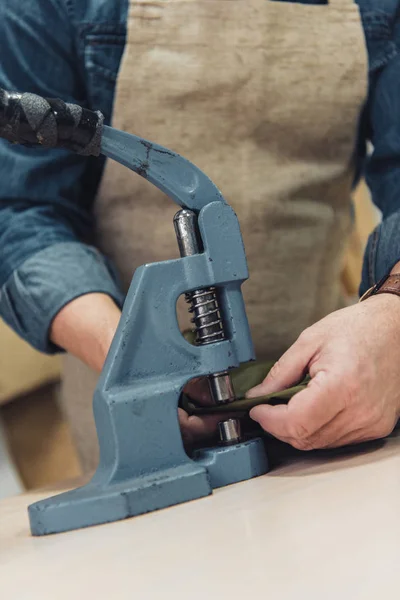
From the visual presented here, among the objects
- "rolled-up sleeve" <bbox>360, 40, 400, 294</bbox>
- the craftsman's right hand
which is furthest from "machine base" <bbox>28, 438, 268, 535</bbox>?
"rolled-up sleeve" <bbox>360, 40, 400, 294</bbox>

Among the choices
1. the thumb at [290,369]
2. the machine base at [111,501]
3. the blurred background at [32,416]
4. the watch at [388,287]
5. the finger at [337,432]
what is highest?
the watch at [388,287]

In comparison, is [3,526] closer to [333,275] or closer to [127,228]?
[127,228]

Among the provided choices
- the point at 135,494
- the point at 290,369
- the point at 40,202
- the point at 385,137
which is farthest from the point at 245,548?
the point at 385,137

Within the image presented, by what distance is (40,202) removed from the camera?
103cm

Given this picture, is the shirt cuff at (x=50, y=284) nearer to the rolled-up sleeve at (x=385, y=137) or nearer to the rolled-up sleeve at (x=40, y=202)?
the rolled-up sleeve at (x=40, y=202)

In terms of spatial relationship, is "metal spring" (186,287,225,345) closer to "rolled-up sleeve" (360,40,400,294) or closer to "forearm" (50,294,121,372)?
"forearm" (50,294,121,372)

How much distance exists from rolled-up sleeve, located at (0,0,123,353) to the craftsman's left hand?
11.5 inches

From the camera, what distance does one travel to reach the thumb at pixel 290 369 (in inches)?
28.1

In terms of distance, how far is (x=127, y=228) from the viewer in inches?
43.9

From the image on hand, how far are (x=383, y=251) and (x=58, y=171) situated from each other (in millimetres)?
457

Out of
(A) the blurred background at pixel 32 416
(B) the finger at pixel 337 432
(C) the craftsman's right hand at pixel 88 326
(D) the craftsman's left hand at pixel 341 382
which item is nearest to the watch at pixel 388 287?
(D) the craftsman's left hand at pixel 341 382

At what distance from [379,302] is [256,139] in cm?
41

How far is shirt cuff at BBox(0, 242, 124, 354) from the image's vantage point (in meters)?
0.91

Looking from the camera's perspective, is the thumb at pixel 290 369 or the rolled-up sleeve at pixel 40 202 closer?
the thumb at pixel 290 369
